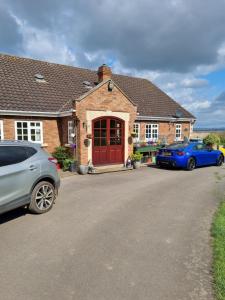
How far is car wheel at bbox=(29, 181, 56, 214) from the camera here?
6.35 meters

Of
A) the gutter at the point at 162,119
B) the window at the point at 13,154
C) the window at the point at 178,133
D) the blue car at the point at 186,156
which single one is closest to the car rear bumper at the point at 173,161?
the blue car at the point at 186,156

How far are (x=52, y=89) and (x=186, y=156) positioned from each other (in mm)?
9407

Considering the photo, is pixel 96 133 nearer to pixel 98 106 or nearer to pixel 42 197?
pixel 98 106

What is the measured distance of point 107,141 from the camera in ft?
48.6

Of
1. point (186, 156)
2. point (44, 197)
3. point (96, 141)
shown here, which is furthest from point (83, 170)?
point (44, 197)

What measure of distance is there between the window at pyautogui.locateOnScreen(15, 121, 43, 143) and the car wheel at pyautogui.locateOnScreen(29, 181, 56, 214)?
764cm

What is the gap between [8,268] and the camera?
399 centimetres

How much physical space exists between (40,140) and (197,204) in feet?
32.4

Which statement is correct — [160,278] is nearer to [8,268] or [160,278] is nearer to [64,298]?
[64,298]

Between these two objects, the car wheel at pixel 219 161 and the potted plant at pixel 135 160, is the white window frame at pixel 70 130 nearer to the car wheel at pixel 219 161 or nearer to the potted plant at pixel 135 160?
the potted plant at pixel 135 160

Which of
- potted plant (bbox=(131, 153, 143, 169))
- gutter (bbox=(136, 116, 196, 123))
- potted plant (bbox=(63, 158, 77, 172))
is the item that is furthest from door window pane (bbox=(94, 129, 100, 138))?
gutter (bbox=(136, 116, 196, 123))

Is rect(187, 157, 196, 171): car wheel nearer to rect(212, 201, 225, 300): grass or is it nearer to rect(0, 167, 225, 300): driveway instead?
rect(0, 167, 225, 300): driveway

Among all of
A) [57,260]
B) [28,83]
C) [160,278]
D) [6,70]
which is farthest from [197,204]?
[6,70]

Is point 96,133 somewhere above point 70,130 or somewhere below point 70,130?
below
